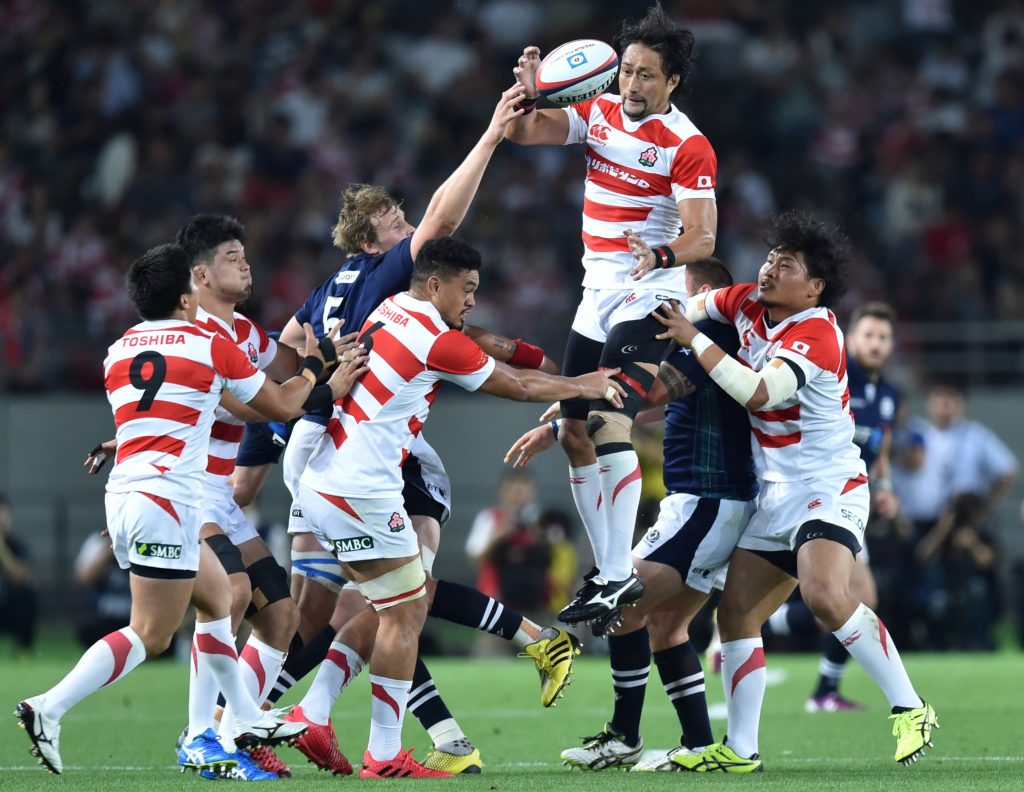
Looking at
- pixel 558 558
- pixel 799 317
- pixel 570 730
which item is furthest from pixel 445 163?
pixel 799 317

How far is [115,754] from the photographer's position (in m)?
8.12

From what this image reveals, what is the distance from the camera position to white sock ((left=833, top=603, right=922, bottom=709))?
6.98m

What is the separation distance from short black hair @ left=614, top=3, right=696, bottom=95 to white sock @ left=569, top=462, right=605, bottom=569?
187 centimetres

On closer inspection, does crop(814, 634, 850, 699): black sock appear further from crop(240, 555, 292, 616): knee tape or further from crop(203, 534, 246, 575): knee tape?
crop(203, 534, 246, 575): knee tape

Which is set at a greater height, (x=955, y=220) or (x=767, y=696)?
(x=955, y=220)

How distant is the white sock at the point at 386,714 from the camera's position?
23.0 feet

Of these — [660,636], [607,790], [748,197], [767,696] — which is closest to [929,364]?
[748,197]

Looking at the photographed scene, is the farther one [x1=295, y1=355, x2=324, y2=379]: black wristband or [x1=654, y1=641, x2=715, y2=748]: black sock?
[x1=654, y1=641, x2=715, y2=748]: black sock

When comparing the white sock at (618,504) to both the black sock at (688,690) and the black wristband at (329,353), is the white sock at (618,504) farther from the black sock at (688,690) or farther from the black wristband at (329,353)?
the black wristband at (329,353)

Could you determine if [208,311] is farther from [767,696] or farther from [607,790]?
[767,696]

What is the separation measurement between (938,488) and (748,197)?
156 inches

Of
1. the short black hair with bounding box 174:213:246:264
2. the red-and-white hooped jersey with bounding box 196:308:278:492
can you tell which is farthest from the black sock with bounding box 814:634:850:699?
the short black hair with bounding box 174:213:246:264

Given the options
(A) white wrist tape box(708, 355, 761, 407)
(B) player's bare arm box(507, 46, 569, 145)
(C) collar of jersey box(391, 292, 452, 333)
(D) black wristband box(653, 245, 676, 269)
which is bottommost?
(A) white wrist tape box(708, 355, 761, 407)

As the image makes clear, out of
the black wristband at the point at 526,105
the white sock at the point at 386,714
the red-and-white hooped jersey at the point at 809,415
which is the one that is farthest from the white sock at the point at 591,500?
the black wristband at the point at 526,105
